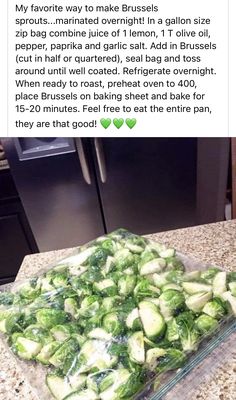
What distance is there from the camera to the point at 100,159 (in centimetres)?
140

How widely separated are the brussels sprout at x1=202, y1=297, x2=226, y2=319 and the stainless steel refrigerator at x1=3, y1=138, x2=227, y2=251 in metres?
0.92

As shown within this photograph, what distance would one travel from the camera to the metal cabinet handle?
1354 mm

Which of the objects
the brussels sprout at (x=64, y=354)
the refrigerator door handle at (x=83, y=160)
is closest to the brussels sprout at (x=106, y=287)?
the brussels sprout at (x=64, y=354)

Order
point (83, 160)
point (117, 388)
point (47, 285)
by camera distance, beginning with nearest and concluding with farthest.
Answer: point (117, 388) < point (47, 285) < point (83, 160)

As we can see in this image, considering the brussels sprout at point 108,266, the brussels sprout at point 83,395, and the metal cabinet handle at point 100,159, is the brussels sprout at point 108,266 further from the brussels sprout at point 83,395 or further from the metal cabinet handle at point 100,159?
the metal cabinet handle at point 100,159

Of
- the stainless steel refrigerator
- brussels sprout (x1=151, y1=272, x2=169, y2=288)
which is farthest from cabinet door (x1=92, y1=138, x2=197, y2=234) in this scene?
brussels sprout (x1=151, y1=272, x2=169, y2=288)

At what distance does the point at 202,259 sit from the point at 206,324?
0.74 feet

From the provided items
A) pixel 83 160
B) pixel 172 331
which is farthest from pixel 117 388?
pixel 83 160

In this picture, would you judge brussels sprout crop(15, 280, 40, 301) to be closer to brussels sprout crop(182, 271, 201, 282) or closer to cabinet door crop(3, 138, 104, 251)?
brussels sprout crop(182, 271, 201, 282)

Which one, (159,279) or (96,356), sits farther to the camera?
(159,279)

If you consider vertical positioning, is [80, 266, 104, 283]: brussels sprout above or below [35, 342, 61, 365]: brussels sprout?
above

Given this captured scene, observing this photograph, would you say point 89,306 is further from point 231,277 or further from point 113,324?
point 231,277

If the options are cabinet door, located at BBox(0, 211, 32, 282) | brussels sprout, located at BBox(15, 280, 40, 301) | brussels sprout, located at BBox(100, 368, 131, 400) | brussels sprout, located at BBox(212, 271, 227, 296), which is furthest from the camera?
cabinet door, located at BBox(0, 211, 32, 282)
